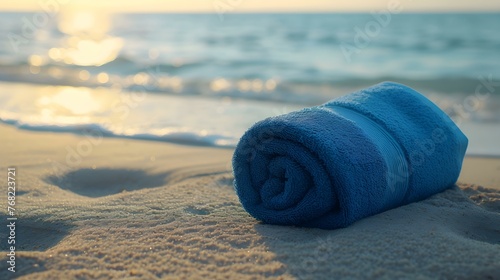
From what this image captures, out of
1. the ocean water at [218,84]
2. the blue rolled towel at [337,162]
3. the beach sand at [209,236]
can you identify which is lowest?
the beach sand at [209,236]

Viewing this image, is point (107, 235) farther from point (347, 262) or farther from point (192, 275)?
point (347, 262)

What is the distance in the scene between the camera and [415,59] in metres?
17.6

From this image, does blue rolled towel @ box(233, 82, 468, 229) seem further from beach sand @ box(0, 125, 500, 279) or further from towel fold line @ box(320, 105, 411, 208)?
beach sand @ box(0, 125, 500, 279)

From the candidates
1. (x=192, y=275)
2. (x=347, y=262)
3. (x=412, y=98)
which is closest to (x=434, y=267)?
(x=347, y=262)

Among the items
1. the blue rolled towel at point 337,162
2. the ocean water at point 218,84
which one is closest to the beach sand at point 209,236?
the blue rolled towel at point 337,162

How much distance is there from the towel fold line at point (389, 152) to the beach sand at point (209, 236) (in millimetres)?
133

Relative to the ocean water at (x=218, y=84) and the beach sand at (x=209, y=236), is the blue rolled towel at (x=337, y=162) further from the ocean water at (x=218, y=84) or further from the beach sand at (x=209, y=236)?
the ocean water at (x=218, y=84)

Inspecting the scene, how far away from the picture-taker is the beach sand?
2672 millimetres

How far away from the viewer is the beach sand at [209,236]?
2672mm

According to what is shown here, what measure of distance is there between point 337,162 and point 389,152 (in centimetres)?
44

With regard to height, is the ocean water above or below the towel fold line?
above

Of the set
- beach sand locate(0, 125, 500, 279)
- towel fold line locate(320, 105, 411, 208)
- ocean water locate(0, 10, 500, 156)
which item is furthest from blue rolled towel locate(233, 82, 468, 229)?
ocean water locate(0, 10, 500, 156)

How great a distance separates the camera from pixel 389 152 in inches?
128
